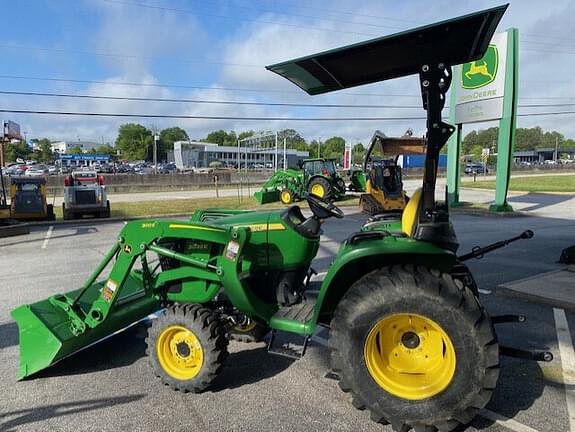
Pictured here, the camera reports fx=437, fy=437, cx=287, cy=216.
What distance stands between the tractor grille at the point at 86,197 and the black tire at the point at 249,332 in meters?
11.6

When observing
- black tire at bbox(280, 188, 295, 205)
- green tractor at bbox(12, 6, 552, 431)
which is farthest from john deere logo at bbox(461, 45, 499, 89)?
green tractor at bbox(12, 6, 552, 431)

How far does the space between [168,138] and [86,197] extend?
402ft

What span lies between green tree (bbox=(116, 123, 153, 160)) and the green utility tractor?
292ft

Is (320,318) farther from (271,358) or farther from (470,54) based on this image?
(470,54)

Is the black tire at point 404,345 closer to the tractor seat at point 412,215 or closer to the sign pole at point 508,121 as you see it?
the tractor seat at point 412,215

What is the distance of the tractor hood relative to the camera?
102 inches

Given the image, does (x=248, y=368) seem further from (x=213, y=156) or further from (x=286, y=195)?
(x=213, y=156)

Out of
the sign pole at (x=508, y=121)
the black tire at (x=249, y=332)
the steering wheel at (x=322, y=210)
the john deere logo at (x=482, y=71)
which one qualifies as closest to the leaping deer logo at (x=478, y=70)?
the john deere logo at (x=482, y=71)

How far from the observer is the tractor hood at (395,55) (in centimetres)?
→ 258

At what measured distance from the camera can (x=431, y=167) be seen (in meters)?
2.83

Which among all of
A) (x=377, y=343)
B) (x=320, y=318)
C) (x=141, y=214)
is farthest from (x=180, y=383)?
(x=141, y=214)

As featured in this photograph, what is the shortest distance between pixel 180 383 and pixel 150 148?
10867cm

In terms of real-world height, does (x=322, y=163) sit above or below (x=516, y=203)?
above

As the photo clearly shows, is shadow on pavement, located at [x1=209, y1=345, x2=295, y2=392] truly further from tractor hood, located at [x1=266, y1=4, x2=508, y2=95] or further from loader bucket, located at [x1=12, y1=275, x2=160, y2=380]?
tractor hood, located at [x1=266, y1=4, x2=508, y2=95]
